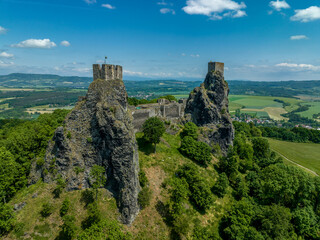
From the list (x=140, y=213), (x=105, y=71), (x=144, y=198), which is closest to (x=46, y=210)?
(x=140, y=213)

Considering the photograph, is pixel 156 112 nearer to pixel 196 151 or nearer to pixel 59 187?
pixel 196 151

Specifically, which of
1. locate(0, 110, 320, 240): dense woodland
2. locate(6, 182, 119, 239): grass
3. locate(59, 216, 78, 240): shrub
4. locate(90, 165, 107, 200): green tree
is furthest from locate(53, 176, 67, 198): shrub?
locate(59, 216, 78, 240): shrub

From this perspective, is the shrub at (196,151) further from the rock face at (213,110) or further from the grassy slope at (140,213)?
the rock face at (213,110)

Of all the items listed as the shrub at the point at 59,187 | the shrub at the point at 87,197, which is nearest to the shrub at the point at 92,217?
the shrub at the point at 87,197

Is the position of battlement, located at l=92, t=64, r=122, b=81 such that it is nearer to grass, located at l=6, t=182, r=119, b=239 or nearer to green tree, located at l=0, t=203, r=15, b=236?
grass, located at l=6, t=182, r=119, b=239

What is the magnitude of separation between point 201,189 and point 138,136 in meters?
22.7

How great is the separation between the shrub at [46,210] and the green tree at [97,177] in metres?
7.91

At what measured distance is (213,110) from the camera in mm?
66312

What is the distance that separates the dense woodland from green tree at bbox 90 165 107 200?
0.19 meters

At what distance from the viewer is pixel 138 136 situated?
5191cm

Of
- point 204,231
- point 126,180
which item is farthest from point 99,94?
point 204,231

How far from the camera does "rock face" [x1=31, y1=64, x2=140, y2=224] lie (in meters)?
34.4

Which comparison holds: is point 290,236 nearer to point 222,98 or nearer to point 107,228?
point 107,228

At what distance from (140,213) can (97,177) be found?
11.7 metres
